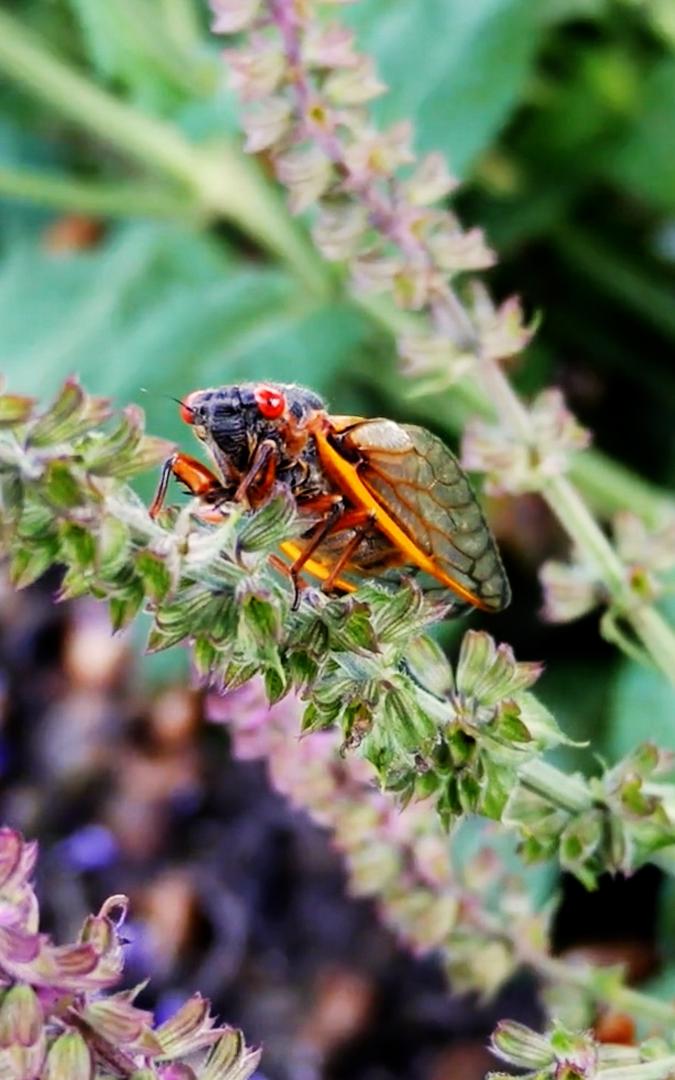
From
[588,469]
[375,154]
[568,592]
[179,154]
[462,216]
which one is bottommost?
[588,469]

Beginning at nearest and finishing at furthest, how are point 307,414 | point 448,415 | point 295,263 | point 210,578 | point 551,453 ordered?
point 210,578 → point 307,414 → point 551,453 → point 448,415 → point 295,263

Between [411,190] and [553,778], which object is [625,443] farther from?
[553,778]

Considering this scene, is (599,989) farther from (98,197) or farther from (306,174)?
(98,197)

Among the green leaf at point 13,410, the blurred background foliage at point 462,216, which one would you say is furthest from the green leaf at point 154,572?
the blurred background foliage at point 462,216

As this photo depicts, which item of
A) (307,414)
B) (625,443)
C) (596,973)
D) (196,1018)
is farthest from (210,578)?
(625,443)

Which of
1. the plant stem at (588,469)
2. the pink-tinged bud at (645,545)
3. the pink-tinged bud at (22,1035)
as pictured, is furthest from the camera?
the plant stem at (588,469)

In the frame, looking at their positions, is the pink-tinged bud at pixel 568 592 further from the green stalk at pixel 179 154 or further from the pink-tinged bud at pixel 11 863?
the green stalk at pixel 179 154

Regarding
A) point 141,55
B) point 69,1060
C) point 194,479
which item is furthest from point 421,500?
point 141,55
